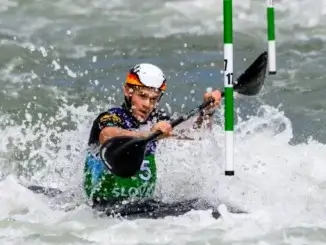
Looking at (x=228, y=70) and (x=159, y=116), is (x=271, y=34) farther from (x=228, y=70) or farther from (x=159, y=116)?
(x=159, y=116)

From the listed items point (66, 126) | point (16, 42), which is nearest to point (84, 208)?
point (66, 126)

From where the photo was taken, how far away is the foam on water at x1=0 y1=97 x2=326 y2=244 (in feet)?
20.7

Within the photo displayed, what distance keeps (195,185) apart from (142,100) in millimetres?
978

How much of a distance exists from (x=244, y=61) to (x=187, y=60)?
708 mm

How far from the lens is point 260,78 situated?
289 inches

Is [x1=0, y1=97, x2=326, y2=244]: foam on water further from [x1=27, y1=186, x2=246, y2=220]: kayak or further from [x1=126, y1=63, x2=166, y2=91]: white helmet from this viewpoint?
[x1=126, y1=63, x2=166, y2=91]: white helmet

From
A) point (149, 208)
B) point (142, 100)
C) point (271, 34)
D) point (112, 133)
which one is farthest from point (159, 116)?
point (271, 34)

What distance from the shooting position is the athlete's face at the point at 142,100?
6.81 metres

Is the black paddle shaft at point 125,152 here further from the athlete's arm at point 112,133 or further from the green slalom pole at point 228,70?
the green slalom pole at point 228,70

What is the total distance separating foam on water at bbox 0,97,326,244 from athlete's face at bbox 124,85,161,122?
0.60 metres

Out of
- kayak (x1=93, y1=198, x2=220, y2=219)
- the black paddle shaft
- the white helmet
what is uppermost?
the white helmet

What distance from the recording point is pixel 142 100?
6.82 meters

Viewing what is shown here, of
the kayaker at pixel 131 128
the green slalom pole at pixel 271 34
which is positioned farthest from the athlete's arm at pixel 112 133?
the green slalom pole at pixel 271 34

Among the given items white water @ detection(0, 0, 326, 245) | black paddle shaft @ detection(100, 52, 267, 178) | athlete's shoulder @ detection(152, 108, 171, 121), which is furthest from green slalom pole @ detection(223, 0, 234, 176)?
athlete's shoulder @ detection(152, 108, 171, 121)
